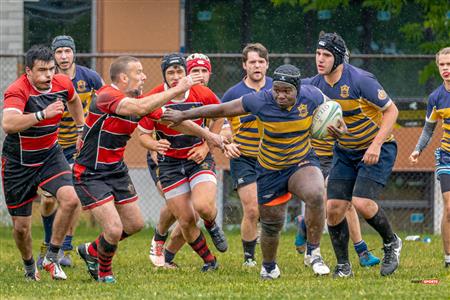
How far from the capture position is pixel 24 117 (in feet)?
35.9

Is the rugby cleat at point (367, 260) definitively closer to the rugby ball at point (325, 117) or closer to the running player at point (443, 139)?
the running player at point (443, 139)

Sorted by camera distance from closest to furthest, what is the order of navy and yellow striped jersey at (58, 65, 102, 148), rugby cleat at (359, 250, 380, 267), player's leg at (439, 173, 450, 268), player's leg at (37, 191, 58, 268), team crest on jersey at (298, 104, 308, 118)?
1. team crest on jersey at (298, 104, 308, 118)
2. player's leg at (439, 173, 450, 268)
3. rugby cleat at (359, 250, 380, 267)
4. player's leg at (37, 191, 58, 268)
5. navy and yellow striped jersey at (58, 65, 102, 148)

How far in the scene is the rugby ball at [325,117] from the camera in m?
10.6

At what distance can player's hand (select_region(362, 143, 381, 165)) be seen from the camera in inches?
427

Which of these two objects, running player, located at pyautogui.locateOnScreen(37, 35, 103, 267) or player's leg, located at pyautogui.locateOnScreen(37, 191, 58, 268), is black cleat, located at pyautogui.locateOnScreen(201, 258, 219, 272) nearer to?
running player, located at pyautogui.locateOnScreen(37, 35, 103, 267)

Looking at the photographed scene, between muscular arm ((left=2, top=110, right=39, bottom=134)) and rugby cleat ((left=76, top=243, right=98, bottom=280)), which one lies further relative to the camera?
rugby cleat ((left=76, top=243, right=98, bottom=280))

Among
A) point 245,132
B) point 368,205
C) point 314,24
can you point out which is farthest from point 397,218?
point 368,205

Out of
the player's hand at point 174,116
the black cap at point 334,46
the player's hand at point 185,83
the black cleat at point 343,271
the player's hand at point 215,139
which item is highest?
the black cap at point 334,46

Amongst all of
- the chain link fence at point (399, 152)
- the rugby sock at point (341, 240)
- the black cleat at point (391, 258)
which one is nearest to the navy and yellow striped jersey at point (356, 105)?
the rugby sock at point (341, 240)

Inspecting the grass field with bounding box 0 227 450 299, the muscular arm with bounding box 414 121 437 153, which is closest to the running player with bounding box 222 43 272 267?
the grass field with bounding box 0 227 450 299

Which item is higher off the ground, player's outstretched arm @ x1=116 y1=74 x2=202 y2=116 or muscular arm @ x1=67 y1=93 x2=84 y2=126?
player's outstretched arm @ x1=116 y1=74 x2=202 y2=116

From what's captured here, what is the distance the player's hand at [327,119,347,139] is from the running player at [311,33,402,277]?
36cm

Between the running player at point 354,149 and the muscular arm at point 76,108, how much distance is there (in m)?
2.33

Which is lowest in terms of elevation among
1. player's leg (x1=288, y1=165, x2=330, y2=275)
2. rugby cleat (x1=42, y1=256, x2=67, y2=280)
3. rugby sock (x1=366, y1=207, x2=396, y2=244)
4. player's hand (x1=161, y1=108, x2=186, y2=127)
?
rugby cleat (x1=42, y1=256, x2=67, y2=280)
